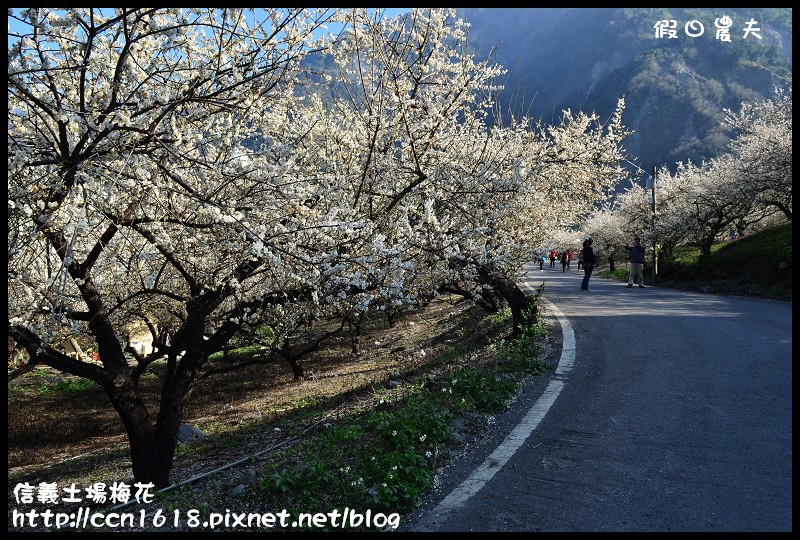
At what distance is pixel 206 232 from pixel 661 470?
491 cm

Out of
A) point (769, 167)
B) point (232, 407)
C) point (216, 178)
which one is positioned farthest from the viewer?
point (769, 167)

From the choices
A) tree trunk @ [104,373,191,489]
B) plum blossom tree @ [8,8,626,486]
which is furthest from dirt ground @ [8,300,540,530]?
plum blossom tree @ [8,8,626,486]

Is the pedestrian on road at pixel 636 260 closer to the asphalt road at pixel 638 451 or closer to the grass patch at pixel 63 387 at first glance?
the asphalt road at pixel 638 451

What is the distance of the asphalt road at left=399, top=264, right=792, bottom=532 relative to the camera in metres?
3.23

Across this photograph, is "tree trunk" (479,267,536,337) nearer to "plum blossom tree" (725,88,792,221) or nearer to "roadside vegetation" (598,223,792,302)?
"roadside vegetation" (598,223,792,302)

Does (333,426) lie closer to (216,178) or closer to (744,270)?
(216,178)

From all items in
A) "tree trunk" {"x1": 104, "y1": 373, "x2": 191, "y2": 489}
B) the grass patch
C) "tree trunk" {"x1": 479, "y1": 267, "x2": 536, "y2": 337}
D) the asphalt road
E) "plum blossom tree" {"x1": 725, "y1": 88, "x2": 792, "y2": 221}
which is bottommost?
the grass patch

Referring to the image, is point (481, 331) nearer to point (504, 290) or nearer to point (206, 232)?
point (504, 290)

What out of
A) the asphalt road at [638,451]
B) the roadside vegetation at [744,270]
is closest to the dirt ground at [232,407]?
the asphalt road at [638,451]

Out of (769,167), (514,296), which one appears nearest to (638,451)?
(514,296)

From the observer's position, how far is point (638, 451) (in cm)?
418

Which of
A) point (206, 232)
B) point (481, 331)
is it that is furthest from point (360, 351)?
point (206, 232)

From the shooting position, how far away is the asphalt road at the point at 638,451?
323 cm
